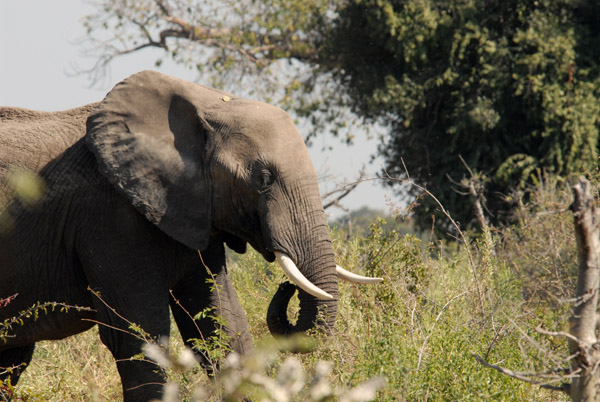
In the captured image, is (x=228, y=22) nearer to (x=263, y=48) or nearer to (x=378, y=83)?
(x=263, y=48)

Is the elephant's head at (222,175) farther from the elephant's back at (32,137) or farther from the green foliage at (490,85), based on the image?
the green foliage at (490,85)

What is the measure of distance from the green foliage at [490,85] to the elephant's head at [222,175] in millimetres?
9516

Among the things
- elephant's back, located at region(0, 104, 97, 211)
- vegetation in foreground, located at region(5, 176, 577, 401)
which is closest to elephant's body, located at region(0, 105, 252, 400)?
elephant's back, located at region(0, 104, 97, 211)

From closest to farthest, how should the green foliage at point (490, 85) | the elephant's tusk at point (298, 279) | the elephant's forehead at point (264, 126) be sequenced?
the elephant's tusk at point (298, 279)
the elephant's forehead at point (264, 126)
the green foliage at point (490, 85)

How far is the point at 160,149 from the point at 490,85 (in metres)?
10.1

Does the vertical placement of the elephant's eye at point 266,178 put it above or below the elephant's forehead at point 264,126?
below

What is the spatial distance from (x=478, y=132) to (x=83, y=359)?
9534 millimetres

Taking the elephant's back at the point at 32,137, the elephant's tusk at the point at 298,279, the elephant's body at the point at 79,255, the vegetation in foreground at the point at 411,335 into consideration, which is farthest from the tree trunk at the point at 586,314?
the elephant's back at the point at 32,137

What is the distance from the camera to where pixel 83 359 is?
22.5 ft

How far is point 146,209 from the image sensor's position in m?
4.94

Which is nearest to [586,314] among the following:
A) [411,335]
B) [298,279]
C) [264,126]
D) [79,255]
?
[411,335]

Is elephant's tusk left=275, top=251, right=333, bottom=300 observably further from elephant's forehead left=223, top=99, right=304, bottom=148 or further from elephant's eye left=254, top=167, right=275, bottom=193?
elephant's forehead left=223, top=99, right=304, bottom=148

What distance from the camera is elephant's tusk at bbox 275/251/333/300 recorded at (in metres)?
4.79

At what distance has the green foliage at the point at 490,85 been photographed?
46.4 ft
